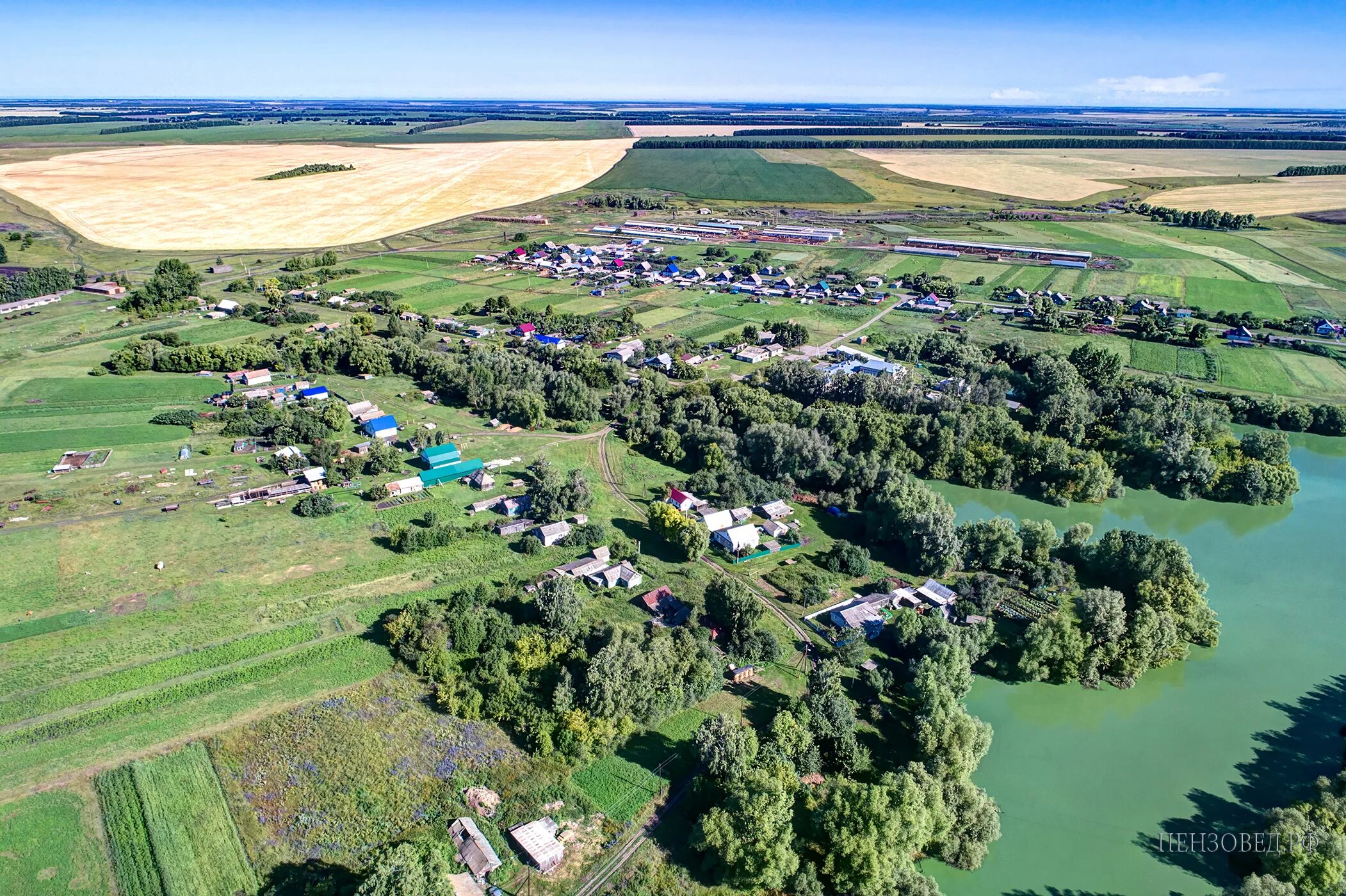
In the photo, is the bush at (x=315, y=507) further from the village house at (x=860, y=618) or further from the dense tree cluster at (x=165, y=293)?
the dense tree cluster at (x=165, y=293)

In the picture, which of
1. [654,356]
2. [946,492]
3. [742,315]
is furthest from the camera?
[742,315]

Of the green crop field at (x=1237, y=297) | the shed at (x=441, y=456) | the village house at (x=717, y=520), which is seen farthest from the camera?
the green crop field at (x=1237, y=297)

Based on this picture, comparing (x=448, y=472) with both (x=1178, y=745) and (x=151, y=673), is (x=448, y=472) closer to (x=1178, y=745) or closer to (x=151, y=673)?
(x=151, y=673)

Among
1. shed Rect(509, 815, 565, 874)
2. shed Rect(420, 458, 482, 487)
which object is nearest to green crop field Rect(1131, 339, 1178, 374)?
shed Rect(420, 458, 482, 487)

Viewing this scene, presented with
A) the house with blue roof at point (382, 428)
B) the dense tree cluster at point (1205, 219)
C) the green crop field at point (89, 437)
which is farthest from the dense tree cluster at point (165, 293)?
the dense tree cluster at point (1205, 219)

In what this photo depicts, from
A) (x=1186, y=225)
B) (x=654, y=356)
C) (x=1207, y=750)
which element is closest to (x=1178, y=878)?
(x=1207, y=750)

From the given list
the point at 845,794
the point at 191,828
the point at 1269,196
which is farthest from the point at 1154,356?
the point at 1269,196

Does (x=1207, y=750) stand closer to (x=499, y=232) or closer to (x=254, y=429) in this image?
(x=254, y=429)
